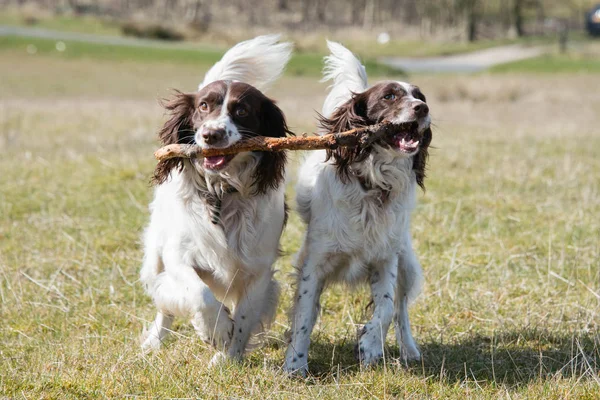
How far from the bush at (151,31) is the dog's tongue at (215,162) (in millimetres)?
44193

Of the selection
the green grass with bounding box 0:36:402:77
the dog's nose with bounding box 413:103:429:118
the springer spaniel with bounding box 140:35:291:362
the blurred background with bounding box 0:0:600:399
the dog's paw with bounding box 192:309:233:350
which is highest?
the dog's nose with bounding box 413:103:429:118

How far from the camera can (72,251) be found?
20.4 ft

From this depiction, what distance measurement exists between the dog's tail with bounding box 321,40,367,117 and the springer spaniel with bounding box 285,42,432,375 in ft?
0.90

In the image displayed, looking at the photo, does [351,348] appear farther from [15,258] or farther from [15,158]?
[15,158]

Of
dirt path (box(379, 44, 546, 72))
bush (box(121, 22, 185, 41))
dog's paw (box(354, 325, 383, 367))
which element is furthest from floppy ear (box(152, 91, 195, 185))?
bush (box(121, 22, 185, 41))

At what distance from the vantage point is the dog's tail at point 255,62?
4984 mm

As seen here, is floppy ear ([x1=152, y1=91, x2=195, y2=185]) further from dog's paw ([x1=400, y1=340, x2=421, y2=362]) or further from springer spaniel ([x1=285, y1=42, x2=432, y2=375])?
dog's paw ([x1=400, y1=340, x2=421, y2=362])

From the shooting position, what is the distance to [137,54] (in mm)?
36969

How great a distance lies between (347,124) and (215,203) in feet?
2.68

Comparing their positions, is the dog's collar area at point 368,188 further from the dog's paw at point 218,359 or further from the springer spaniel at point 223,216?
the dog's paw at point 218,359

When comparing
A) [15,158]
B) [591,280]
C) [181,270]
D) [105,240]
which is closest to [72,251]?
[105,240]

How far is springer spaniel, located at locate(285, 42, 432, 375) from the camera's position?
4.22 m

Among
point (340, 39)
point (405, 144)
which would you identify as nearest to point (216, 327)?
point (405, 144)

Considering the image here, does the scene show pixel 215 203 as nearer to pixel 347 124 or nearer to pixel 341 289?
pixel 347 124
